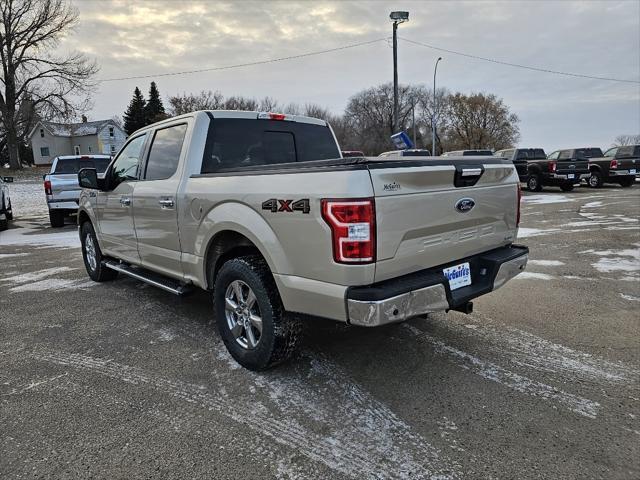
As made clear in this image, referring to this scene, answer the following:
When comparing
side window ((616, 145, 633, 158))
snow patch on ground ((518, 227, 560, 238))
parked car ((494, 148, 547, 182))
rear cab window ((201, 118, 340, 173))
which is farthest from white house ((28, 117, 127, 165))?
rear cab window ((201, 118, 340, 173))

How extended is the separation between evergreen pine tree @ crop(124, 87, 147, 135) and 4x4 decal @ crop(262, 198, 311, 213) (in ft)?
211

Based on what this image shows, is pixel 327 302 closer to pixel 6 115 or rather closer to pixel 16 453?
pixel 16 453

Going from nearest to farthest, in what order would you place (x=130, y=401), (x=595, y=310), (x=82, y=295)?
1. (x=130, y=401)
2. (x=595, y=310)
3. (x=82, y=295)

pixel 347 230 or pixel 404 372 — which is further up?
pixel 347 230

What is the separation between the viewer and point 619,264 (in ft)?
21.5

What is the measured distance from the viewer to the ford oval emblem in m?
3.22

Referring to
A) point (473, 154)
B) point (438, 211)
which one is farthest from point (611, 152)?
point (438, 211)

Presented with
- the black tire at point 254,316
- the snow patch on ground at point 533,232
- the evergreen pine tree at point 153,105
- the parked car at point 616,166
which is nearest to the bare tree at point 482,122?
the evergreen pine tree at point 153,105

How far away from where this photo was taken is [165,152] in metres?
4.41

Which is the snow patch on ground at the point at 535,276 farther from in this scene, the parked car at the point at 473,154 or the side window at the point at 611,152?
the side window at the point at 611,152

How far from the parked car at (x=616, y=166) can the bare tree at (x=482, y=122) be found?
50160 mm

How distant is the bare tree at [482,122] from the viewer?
222 feet

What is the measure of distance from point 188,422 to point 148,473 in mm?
466

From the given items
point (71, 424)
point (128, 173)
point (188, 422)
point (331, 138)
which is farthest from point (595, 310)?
point (128, 173)
